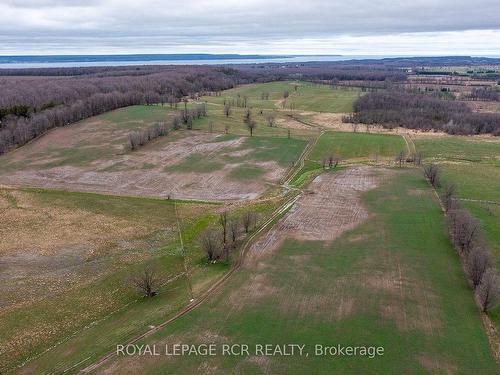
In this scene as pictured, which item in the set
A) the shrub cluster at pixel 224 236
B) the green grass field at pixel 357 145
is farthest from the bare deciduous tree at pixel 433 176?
the shrub cluster at pixel 224 236

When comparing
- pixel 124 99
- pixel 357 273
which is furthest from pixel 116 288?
pixel 124 99

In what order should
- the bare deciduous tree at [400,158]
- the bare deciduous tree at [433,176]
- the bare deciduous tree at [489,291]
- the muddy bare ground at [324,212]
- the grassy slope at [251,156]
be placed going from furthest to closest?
the bare deciduous tree at [400,158] → the grassy slope at [251,156] → the bare deciduous tree at [433,176] → the muddy bare ground at [324,212] → the bare deciduous tree at [489,291]

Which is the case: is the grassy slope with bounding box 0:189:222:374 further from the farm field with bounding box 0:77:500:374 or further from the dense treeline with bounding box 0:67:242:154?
the dense treeline with bounding box 0:67:242:154

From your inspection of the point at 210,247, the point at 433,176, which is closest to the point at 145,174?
the point at 210,247

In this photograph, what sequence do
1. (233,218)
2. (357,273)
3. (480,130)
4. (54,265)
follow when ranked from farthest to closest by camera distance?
(480,130) → (233,218) → (54,265) → (357,273)

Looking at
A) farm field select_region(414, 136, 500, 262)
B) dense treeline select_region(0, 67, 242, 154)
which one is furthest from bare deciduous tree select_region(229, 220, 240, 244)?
dense treeline select_region(0, 67, 242, 154)

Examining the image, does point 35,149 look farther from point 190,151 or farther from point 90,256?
point 90,256

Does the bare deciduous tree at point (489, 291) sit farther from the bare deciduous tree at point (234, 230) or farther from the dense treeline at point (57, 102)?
the dense treeline at point (57, 102)
